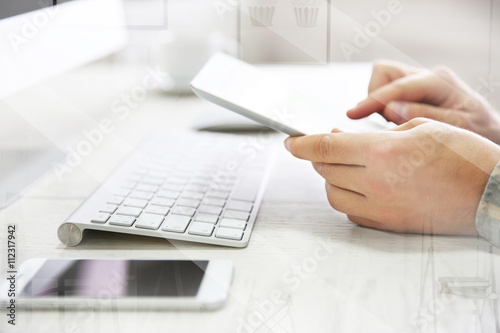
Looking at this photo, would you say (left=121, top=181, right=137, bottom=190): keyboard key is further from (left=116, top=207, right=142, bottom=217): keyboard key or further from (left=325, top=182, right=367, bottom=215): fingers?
(left=325, top=182, right=367, bottom=215): fingers

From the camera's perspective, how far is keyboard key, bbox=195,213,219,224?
483mm

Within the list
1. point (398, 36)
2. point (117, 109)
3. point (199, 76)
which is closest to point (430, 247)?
point (199, 76)

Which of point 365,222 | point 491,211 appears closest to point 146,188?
point 365,222

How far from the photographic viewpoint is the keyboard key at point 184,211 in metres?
0.49

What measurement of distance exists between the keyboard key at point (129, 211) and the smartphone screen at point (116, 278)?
0.21ft

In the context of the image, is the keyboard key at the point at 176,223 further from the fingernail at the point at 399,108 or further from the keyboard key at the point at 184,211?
the fingernail at the point at 399,108

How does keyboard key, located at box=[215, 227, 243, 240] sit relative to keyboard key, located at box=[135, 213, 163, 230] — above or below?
below

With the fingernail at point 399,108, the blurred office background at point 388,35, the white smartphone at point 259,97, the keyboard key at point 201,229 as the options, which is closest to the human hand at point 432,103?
the fingernail at point 399,108

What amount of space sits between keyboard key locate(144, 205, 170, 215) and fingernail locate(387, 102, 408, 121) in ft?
1.37

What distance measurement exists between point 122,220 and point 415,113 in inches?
19.0

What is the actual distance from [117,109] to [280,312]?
0.72 metres

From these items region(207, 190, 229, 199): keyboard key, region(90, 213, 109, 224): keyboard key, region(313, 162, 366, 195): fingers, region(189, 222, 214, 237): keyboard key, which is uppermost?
region(313, 162, 366, 195): fingers

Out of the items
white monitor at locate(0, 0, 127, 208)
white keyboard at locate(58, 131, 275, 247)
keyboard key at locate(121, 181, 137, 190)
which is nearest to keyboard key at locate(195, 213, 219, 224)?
white keyboard at locate(58, 131, 275, 247)

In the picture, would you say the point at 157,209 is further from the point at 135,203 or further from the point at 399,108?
the point at 399,108
